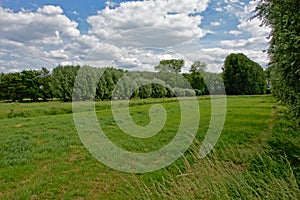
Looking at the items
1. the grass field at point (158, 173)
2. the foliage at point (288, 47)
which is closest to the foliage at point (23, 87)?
the grass field at point (158, 173)

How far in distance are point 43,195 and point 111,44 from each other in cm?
622

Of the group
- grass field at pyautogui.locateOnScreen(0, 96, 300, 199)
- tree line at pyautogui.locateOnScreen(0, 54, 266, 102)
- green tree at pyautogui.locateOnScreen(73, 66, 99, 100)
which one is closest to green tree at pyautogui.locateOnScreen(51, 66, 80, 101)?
tree line at pyautogui.locateOnScreen(0, 54, 266, 102)

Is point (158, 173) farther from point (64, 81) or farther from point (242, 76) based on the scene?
point (242, 76)

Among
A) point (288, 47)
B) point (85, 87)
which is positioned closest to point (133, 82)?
point (85, 87)

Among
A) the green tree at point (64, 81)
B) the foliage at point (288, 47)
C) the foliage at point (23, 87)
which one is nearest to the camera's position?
the foliage at point (288, 47)

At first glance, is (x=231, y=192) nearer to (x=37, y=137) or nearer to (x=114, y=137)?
(x=114, y=137)

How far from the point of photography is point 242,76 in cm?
6319

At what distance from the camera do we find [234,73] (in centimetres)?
6388

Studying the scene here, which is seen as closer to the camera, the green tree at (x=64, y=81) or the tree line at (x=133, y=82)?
the tree line at (x=133, y=82)

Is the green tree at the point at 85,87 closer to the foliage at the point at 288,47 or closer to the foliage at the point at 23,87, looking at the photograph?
the foliage at the point at 288,47

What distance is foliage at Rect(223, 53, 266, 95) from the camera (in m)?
62.8

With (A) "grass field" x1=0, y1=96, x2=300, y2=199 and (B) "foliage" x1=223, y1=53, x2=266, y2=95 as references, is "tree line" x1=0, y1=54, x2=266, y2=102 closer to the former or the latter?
(B) "foliage" x1=223, y1=53, x2=266, y2=95

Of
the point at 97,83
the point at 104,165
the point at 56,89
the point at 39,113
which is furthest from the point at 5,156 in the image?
the point at 56,89

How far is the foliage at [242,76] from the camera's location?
6279 centimetres
